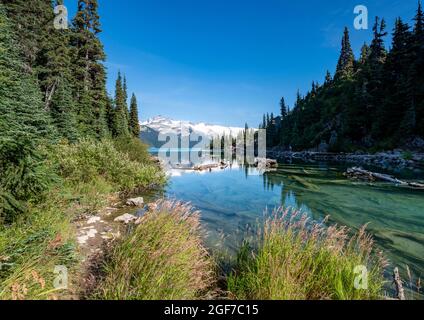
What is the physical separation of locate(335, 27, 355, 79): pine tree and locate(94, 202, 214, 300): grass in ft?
273

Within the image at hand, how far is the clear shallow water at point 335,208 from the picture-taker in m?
7.71

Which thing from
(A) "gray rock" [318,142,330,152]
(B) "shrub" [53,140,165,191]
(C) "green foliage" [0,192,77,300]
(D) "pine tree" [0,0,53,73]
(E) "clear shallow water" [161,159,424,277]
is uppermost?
(D) "pine tree" [0,0,53,73]

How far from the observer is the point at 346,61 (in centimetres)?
7681

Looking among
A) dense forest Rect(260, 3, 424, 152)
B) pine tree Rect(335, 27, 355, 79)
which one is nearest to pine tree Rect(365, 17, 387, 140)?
dense forest Rect(260, 3, 424, 152)

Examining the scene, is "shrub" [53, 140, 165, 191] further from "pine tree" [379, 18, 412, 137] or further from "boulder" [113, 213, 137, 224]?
"pine tree" [379, 18, 412, 137]

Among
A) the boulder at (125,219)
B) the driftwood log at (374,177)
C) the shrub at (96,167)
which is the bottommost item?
the boulder at (125,219)

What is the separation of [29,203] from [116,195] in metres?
6.22

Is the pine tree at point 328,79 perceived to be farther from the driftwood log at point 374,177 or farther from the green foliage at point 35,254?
the green foliage at point 35,254

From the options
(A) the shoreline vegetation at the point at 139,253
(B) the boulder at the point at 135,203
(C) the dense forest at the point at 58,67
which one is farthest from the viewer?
(C) the dense forest at the point at 58,67

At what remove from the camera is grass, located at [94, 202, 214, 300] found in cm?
325

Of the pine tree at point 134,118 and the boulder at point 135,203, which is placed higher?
the pine tree at point 134,118

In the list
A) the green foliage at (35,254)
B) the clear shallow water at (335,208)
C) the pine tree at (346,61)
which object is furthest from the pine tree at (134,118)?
the pine tree at (346,61)

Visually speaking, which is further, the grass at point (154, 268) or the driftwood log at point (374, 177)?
the driftwood log at point (374, 177)

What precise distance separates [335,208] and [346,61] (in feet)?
274
